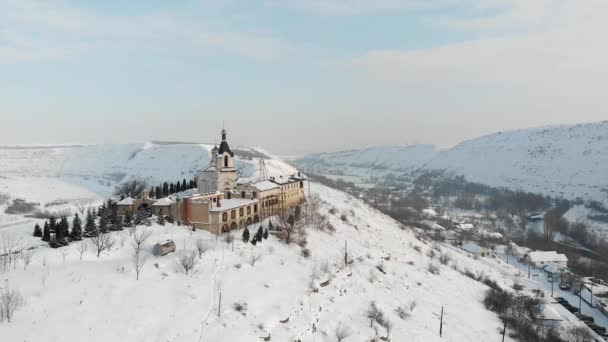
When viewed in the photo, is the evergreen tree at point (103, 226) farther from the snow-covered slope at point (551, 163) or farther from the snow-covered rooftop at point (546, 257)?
the snow-covered slope at point (551, 163)

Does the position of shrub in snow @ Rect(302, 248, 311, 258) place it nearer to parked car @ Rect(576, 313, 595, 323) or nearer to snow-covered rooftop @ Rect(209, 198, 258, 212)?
snow-covered rooftop @ Rect(209, 198, 258, 212)

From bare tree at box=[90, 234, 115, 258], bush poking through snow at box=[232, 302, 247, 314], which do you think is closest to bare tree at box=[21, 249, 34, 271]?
bare tree at box=[90, 234, 115, 258]

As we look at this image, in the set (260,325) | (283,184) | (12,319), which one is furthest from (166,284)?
(283,184)

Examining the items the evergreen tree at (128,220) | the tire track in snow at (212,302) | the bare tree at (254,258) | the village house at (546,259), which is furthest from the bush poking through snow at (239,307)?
the village house at (546,259)

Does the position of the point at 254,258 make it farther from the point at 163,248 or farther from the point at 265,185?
the point at 265,185

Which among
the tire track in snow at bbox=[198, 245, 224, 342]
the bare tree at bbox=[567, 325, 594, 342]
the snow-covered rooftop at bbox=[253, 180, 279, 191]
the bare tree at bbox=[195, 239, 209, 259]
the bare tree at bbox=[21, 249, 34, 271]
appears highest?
the snow-covered rooftop at bbox=[253, 180, 279, 191]
